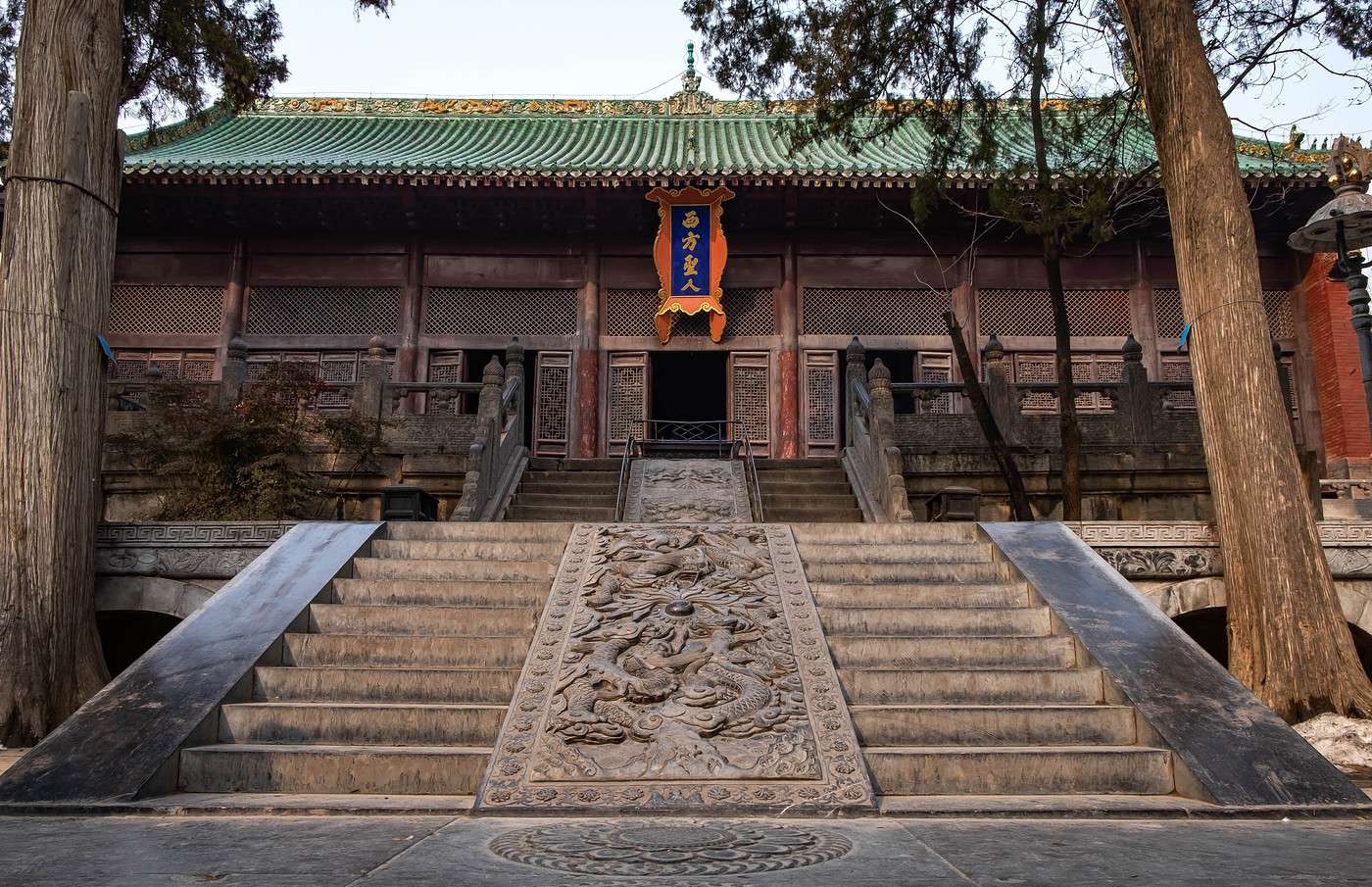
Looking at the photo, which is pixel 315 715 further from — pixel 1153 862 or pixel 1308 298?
pixel 1308 298

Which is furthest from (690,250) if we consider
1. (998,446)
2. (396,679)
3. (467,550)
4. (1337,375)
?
(396,679)

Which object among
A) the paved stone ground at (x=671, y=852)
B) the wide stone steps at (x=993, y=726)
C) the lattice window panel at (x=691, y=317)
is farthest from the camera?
the lattice window panel at (x=691, y=317)

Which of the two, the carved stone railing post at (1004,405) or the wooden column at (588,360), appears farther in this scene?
the wooden column at (588,360)

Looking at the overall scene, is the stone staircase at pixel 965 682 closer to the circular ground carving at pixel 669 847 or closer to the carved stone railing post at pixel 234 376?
the circular ground carving at pixel 669 847

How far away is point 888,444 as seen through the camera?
984 cm

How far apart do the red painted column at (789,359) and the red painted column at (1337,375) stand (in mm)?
6906

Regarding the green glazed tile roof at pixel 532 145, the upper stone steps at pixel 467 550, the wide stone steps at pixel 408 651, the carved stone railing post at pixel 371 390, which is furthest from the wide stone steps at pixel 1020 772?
the green glazed tile roof at pixel 532 145

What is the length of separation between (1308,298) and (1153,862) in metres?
13.3

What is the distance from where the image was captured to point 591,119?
1850 cm

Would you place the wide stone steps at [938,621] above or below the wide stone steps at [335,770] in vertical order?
above

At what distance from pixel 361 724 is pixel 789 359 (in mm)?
9940

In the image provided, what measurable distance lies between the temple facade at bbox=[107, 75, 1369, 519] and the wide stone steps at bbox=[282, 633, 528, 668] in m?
8.09

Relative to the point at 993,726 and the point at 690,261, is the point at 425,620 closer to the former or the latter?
the point at 993,726

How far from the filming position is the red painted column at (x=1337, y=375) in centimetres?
1298
